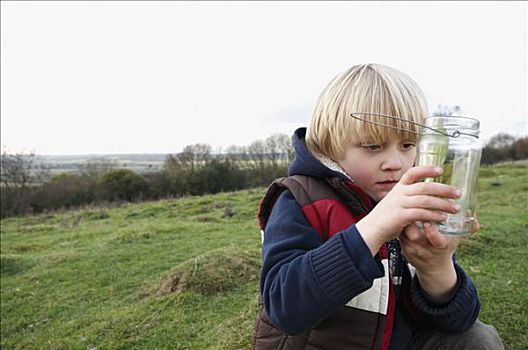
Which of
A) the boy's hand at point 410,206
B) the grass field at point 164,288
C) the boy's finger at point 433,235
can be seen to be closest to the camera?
the boy's hand at point 410,206

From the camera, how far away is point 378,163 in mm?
1688

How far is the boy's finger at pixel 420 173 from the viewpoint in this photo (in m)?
1.20

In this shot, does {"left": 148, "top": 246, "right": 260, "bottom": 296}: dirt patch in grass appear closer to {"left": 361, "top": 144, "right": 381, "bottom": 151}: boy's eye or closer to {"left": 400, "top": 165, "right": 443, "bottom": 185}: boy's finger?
{"left": 361, "top": 144, "right": 381, "bottom": 151}: boy's eye

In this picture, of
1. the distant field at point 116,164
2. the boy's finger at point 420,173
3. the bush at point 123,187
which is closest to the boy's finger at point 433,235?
the boy's finger at point 420,173

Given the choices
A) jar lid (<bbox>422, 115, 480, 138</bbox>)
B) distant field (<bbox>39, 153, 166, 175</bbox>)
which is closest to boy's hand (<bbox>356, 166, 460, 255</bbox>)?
jar lid (<bbox>422, 115, 480, 138</bbox>)

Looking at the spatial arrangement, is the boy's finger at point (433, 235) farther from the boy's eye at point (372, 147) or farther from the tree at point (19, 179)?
the tree at point (19, 179)

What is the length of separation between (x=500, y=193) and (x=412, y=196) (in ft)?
48.0

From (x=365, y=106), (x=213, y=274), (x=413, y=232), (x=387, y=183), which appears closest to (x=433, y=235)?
(x=413, y=232)

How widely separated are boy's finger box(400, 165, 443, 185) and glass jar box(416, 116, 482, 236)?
0.04m

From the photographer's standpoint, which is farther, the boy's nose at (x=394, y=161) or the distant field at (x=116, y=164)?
the distant field at (x=116, y=164)

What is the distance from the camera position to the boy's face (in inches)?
64.7

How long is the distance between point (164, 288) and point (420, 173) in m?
4.71

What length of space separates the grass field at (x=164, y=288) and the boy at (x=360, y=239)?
1.66 meters

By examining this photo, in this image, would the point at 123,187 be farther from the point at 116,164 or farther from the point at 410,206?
the point at 410,206
